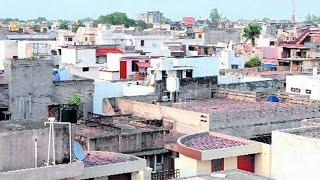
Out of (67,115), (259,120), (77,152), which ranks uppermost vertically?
(67,115)

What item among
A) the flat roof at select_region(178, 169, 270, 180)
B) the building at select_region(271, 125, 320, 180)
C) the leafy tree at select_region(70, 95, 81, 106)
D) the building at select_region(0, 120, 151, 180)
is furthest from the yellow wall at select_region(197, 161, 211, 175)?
the leafy tree at select_region(70, 95, 81, 106)

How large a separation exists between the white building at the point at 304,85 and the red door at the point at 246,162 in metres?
13.7

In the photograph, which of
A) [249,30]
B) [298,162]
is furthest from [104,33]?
[298,162]

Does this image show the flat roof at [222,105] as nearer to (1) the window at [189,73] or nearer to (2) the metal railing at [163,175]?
(2) the metal railing at [163,175]

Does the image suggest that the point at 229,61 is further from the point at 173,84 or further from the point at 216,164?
the point at 216,164

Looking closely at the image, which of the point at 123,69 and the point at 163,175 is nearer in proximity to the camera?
the point at 163,175

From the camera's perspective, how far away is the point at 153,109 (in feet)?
88.6

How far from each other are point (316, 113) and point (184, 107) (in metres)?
5.49

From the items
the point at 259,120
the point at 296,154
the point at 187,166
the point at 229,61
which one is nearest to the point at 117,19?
the point at 229,61

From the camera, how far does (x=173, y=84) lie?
30406 millimetres

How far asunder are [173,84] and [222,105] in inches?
111

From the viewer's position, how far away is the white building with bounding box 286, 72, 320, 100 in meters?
33.7

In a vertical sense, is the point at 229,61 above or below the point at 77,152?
above

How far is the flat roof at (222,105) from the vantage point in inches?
1058
